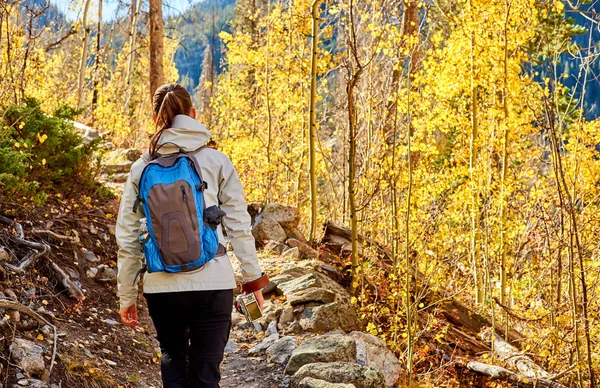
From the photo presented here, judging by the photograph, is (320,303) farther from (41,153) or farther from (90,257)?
(41,153)

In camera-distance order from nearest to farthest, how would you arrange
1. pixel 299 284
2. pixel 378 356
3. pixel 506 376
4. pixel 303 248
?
1. pixel 378 356
2. pixel 506 376
3. pixel 299 284
4. pixel 303 248

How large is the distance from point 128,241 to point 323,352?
2.68 m

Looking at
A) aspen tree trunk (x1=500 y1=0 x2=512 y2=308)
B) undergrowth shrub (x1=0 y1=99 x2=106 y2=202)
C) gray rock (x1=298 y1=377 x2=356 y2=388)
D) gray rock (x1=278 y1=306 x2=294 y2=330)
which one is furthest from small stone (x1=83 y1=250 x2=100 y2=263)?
aspen tree trunk (x1=500 y1=0 x2=512 y2=308)

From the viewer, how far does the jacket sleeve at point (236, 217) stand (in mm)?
2787

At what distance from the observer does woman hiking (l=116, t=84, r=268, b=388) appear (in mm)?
2557

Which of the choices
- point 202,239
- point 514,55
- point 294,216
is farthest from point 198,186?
point 514,55

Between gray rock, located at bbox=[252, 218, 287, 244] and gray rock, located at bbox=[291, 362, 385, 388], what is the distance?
4703mm

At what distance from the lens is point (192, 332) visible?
268cm

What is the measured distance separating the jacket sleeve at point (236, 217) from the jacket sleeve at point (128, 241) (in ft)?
1.31

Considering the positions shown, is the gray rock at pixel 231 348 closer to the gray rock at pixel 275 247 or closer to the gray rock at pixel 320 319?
the gray rock at pixel 320 319

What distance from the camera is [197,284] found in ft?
8.46

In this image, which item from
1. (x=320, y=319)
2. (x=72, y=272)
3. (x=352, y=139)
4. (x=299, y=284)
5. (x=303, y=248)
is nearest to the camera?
(x=72, y=272)

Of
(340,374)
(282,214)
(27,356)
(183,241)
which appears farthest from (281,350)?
(282,214)

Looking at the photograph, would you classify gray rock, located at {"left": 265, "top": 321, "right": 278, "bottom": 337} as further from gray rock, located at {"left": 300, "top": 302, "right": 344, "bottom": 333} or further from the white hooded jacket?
the white hooded jacket
